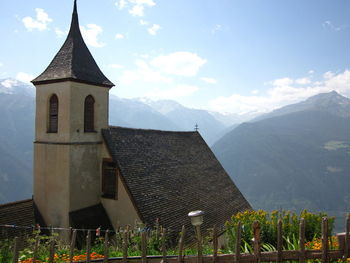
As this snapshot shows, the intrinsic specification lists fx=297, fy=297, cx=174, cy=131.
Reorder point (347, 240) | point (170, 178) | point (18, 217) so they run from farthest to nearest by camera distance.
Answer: point (170, 178) < point (18, 217) < point (347, 240)

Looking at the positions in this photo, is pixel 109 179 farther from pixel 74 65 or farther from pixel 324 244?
pixel 324 244

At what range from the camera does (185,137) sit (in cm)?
2312

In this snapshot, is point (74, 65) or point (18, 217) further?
point (74, 65)

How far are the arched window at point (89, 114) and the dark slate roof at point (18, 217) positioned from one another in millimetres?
4632

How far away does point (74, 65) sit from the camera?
1495 centimetres

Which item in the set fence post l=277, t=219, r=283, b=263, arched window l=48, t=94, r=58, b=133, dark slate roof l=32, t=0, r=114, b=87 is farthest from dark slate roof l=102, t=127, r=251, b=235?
fence post l=277, t=219, r=283, b=263

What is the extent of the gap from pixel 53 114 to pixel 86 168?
3.18m

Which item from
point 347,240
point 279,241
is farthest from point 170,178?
point 347,240

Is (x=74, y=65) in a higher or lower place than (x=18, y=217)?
higher

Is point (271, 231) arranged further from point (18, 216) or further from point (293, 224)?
point (18, 216)

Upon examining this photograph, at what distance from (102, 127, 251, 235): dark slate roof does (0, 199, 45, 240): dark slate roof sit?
4.68 meters

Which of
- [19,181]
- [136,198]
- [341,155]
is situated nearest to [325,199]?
[341,155]

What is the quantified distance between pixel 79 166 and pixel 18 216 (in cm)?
345

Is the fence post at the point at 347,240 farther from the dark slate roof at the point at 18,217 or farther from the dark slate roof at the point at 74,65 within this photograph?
the dark slate roof at the point at 74,65
